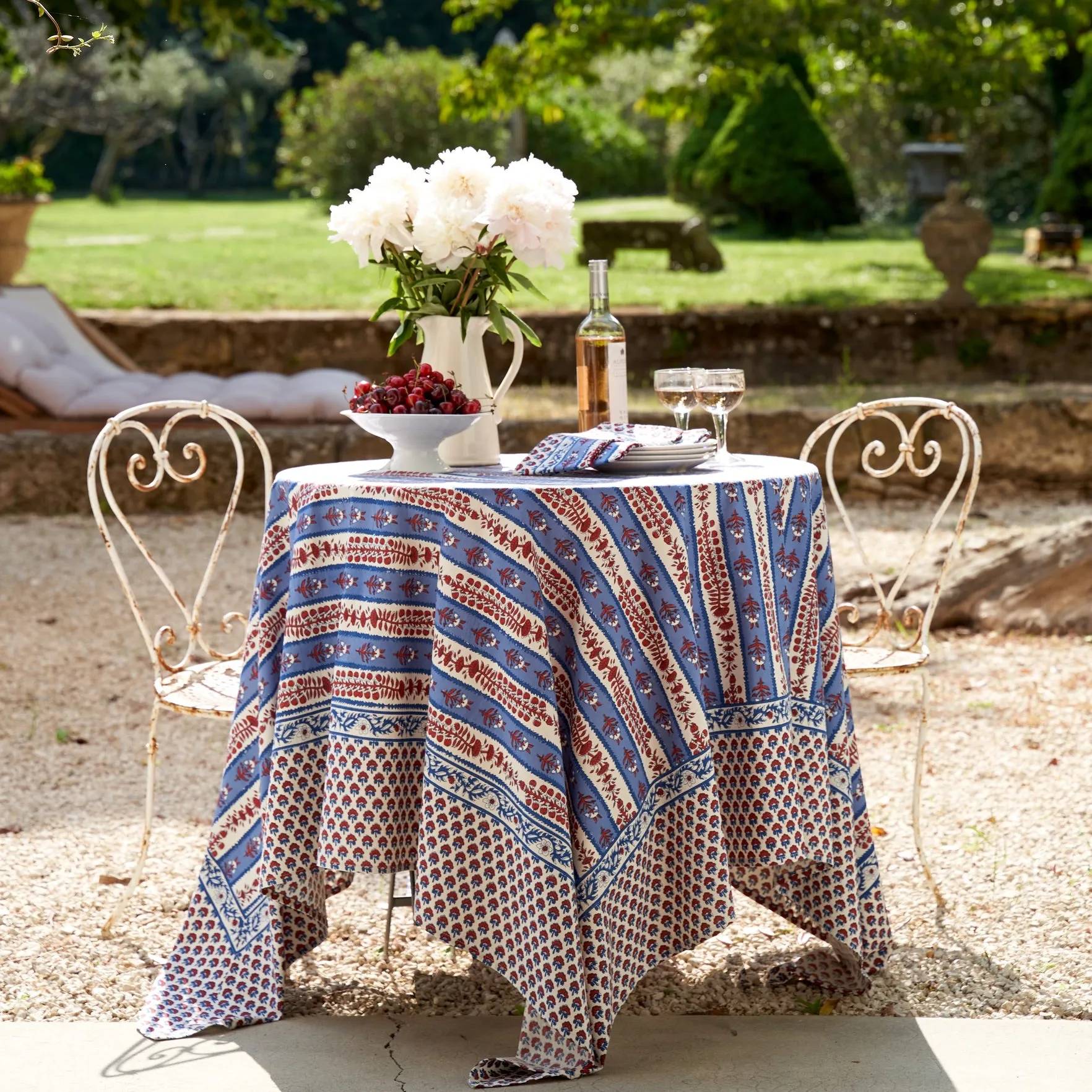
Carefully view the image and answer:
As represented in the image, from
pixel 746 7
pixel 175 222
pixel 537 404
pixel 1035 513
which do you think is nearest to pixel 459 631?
pixel 1035 513

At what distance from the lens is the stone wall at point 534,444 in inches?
275

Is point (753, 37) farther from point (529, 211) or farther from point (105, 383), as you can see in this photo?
point (529, 211)

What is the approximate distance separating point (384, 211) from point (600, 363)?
483mm

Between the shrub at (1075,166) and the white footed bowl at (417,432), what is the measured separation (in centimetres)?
1517

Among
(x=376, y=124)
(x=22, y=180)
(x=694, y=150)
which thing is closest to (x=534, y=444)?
(x=22, y=180)

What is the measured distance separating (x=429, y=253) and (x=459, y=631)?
2.19 feet

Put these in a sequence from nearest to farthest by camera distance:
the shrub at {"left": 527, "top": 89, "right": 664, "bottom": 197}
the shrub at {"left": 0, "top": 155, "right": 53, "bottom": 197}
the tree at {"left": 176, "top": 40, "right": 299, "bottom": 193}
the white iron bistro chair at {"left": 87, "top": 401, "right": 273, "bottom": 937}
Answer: the white iron bistro chair at {"left": 87, "top": 401, "right": 273, "bottom": 937} → the shrub at {"left": 0, "top": 155, "right": 53, "bottom": 197} → the shrub at {"left": 527, "top": 89, "right": 664, "bottom": 197} → the tree at {"left": 176, "top": 40, "right": 299, "bottom": 193}

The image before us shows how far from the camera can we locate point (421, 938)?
119 inches

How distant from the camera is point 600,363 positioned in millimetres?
2816

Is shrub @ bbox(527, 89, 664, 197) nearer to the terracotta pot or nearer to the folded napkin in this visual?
the terracotta pot

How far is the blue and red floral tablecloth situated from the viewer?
7.79 feet

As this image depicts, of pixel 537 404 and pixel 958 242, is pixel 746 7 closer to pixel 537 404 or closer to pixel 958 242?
pixel 958 242

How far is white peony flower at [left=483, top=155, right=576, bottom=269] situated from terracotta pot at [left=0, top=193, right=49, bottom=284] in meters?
7.01

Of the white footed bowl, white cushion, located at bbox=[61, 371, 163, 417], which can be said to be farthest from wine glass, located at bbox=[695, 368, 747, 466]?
white cushion, located at bbox=[61, 371, 163, 417]
